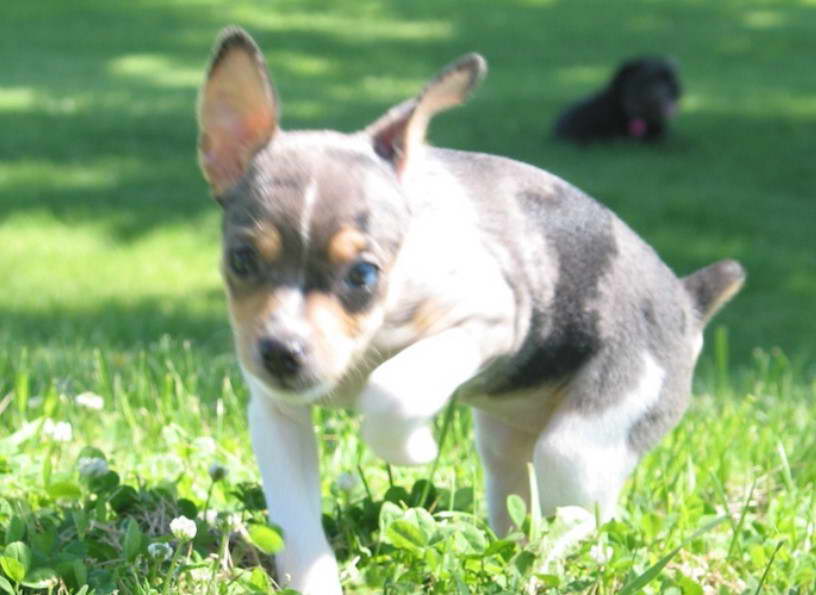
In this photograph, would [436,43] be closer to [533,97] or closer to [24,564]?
[533,97]

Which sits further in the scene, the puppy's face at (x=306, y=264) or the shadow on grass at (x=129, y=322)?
the shadow on grass at (x=129, y=322)

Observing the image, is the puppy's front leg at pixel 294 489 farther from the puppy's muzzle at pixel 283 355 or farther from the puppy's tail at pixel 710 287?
the puppy's tail at pixel 710 287

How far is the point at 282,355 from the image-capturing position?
3.04 metres

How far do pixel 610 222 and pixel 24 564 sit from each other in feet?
5.55

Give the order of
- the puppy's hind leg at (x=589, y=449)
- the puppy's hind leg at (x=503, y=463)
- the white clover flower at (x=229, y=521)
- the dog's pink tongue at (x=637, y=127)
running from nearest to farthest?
the white clover flower at (x=229, y=521) < the puppy's hind leg at (x=589, y=449) < the puppy's hind leg at (x=503, y=463) < the dog's pink tongue at (x=637, y=127)

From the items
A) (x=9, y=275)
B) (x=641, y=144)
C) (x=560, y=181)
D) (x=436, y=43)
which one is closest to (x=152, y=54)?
(x=436, y=43)

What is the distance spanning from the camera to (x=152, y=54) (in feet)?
56.0

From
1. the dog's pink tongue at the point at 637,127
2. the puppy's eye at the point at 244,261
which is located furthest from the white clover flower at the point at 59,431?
the dog's pink tongue at the point at 637,127

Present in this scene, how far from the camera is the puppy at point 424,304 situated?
122 inches

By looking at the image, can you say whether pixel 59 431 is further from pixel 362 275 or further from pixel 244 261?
pixel 362 275

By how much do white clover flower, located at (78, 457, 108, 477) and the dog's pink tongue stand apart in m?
10.4

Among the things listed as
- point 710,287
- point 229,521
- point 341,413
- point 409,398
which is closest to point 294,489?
point 229,521

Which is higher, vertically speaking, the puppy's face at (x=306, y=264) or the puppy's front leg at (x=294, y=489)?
the puppy's face at (x=306, y=264)

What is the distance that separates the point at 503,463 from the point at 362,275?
3.93 ft
